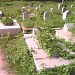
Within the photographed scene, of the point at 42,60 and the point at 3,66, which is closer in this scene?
the point at 42,60

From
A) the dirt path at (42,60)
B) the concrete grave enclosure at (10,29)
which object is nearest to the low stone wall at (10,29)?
the concrete grave enclosure at (10,29)

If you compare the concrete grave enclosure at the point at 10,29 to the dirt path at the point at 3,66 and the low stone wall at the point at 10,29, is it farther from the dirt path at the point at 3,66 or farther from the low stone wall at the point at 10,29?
the dirt path at the point at 3,66

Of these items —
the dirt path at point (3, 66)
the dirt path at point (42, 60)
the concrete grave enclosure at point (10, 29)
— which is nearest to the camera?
the dirt path at point (42, 60)

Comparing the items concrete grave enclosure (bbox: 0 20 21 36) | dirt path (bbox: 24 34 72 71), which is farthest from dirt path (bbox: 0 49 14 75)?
concrete grave enclosure (bbox: 0 20 21 36)

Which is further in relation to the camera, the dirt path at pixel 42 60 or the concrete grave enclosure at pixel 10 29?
the concrete grave enclosure at pixel 10 29

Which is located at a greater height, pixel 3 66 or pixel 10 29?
pixel 10 29

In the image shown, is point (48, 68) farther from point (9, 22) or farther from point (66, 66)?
point (9, 22)

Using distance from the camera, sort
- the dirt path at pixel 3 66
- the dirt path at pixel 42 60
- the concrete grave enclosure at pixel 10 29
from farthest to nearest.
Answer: the concrete grave enclosure at pixel 10 29, the dirt path at pixel 3 66, the dirt path at pixel 42 60

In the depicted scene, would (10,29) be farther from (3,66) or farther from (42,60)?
(42,60)

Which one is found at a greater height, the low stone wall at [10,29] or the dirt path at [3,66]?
the low stone wall at [10,29]

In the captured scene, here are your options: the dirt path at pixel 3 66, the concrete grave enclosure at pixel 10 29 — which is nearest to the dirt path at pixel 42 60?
the dirt path at pixel 3 66

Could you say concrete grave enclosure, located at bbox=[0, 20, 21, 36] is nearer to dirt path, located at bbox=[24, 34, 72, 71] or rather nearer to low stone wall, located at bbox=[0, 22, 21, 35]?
low stone wall, located at bbox=[0, 22, 21, 35]

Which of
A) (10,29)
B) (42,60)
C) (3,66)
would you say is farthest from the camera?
(10,29)

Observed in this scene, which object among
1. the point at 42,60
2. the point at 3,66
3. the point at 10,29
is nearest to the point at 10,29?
the point at 10,29
